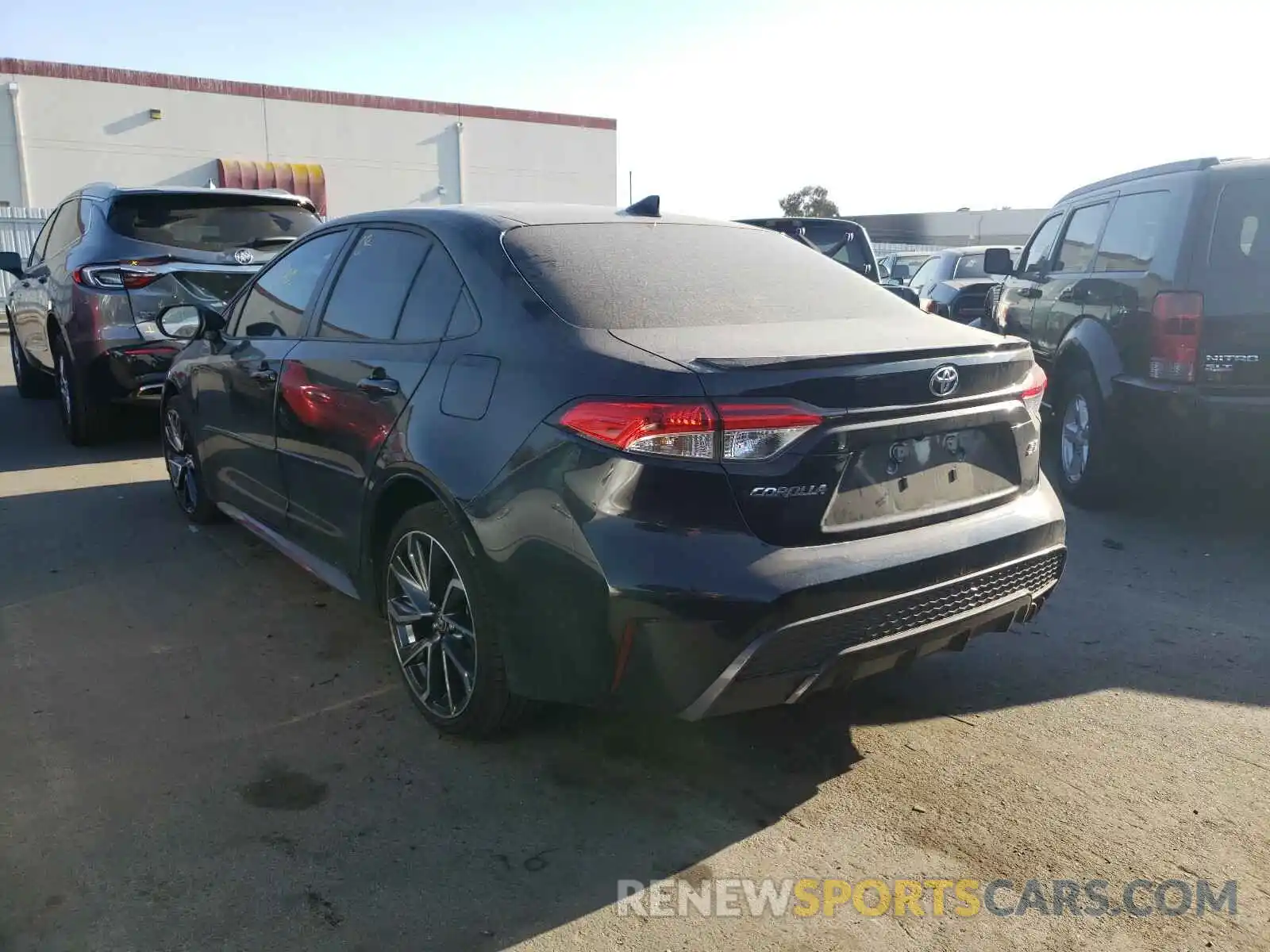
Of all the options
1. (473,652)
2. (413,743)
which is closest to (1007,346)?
Answer: (473,652)

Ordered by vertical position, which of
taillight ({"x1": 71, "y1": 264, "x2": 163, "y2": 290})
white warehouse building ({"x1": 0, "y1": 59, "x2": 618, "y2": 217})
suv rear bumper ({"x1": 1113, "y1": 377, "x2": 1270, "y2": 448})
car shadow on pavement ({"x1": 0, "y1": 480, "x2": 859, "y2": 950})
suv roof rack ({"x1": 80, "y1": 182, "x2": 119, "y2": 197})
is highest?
white warehouse building ({"x1": 0, "y1": 59, "x2": 618, "y2": 217})

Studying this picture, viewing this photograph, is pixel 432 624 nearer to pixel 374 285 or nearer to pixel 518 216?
pixel 374 285

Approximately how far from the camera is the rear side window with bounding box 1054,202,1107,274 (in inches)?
251

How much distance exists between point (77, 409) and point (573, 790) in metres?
5.94

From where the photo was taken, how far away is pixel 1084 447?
19.8 feet

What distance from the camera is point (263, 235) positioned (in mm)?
7430

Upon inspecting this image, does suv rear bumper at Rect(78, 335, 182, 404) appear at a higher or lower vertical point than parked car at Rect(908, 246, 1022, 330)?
lower

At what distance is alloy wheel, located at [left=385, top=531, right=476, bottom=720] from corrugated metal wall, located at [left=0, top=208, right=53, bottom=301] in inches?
912

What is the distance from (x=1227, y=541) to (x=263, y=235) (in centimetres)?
647

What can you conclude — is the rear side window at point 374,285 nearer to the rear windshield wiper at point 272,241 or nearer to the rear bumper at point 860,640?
the rear bumper at point 860,640

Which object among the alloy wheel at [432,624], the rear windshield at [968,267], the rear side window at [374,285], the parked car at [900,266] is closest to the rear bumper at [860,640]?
the alloy wheel at [432,624]

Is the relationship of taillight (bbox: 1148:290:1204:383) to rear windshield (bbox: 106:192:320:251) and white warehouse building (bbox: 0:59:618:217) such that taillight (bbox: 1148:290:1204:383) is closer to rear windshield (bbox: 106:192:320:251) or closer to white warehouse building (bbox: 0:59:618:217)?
rear windshield (bbox: 106:192:320:251)

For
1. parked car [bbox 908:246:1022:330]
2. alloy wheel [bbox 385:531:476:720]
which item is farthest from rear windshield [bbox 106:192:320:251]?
parked car [bbox 908:246:1022:330]

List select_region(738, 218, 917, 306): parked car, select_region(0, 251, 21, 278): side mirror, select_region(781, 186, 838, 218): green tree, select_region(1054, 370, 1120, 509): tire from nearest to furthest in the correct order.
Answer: select_region(1054, 370, 1120, 509): tire
select_region(0, 251, 21, 278): side mirror
select_region(738, 218, 917, 306): parked car
select_region(781, 186, 838, 218): green tree
